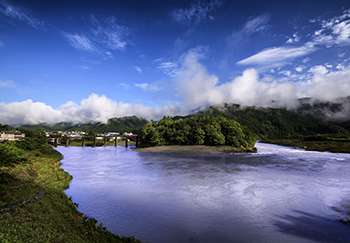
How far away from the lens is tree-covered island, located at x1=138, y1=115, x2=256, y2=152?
94438mm

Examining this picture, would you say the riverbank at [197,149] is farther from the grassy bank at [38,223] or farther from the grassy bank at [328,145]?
the grassy bank at [38,223]

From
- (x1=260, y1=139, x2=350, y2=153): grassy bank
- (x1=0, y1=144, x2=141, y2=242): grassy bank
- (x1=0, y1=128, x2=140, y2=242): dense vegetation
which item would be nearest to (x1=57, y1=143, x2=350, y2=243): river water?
(x1=0, y1=128, x2=140, y2=242): dense vegetation

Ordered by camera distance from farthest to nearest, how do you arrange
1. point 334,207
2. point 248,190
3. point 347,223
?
point 248,190 < point 334,207 < point 347,223

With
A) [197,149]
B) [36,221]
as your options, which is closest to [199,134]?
[197,149]

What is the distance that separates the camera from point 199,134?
95125 millimetres

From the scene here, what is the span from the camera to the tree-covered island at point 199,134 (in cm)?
9444

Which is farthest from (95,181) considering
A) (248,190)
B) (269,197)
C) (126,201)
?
(269,197)

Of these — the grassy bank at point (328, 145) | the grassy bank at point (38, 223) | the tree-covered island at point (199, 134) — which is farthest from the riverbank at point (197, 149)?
the grassy bank at point (38, 223)

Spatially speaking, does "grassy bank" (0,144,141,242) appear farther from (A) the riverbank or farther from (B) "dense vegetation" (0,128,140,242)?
(A) the riverbank

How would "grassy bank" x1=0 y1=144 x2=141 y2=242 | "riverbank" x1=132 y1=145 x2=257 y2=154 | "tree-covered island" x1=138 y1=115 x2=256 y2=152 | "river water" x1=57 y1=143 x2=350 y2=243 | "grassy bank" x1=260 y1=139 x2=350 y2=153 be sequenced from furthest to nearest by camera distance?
"tree-covered island" x1=138 y1=115 x2=256 y2=152, "riverbank" x1=132 y1=145 x2=257 y2=154, "grassy bank" x1=260 y1=139 x2=350 y2=153, "river water" x1=57 y1=143 x2=350 y2=243, "grassy bank" x1=0 y1=144 x2=141 y2=242

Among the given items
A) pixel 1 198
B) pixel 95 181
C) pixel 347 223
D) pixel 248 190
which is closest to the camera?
pixel 1 198

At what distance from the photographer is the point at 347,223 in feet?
55.3

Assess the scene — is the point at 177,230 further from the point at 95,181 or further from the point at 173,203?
the point at 95,181

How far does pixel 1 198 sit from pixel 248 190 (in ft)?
95.5
